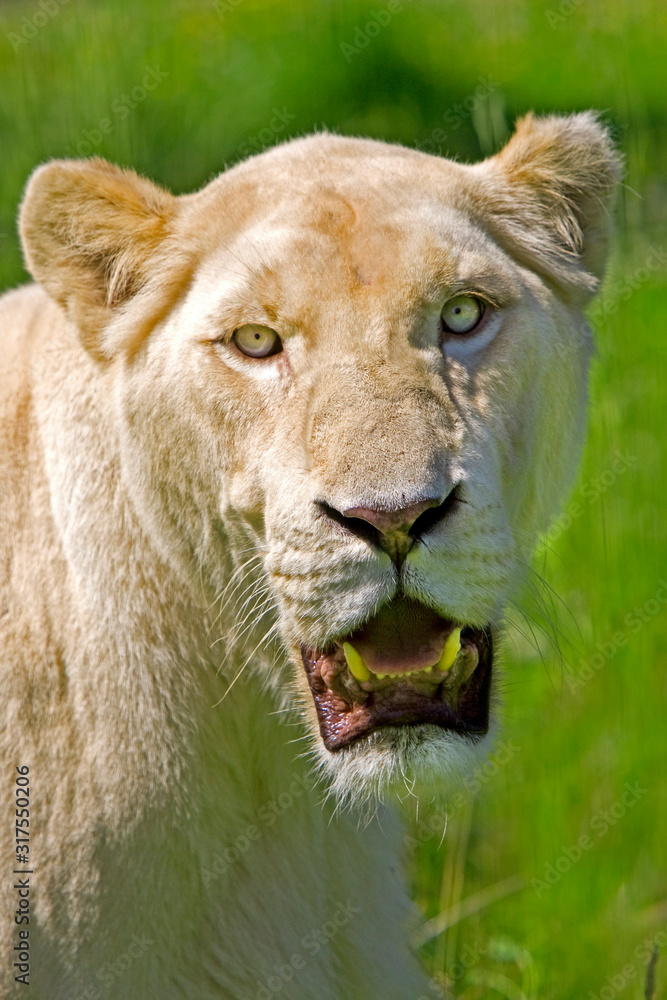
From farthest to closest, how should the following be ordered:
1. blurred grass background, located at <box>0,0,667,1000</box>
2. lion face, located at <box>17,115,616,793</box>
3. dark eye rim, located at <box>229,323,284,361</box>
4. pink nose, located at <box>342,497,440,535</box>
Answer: blurred grass background, located at <box>0,0,667,1000</box>, dark eye rim, located at <box>229,323,284,361</box>, lion face, located at <box>17,115,616,793</box>, pink nose, located at <box>342,497,440,535</box>

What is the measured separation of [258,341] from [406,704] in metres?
0.80

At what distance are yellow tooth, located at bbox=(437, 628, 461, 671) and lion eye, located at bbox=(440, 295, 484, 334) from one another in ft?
2.15

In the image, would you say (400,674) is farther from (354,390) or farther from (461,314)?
(461,314)

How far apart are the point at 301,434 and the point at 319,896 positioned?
108cm

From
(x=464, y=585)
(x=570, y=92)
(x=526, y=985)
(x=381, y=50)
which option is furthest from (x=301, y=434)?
(x=570, y=92)

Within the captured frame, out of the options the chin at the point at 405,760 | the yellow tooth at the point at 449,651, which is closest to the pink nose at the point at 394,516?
the yellow tooth at the point at 449,651

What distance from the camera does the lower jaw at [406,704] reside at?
7.58ft

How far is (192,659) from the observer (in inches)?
103

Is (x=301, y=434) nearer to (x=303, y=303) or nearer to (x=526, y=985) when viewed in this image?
(x=303, y=303)

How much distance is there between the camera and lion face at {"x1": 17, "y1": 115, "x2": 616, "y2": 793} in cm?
224

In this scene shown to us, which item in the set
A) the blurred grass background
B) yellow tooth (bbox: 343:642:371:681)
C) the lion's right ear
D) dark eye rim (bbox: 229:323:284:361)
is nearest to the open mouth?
yellow tooth (bbox: 343:642:371:681)

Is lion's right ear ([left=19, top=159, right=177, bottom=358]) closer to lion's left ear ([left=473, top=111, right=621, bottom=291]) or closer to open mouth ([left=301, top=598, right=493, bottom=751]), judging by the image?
lion's left ear ([left=473, top=111, right=621, bottom=291])

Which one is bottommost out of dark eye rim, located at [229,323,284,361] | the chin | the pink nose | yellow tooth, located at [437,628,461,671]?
the chin

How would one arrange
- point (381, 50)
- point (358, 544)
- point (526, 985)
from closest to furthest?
point (358, 544), point (526, 985), point (381, 50)
